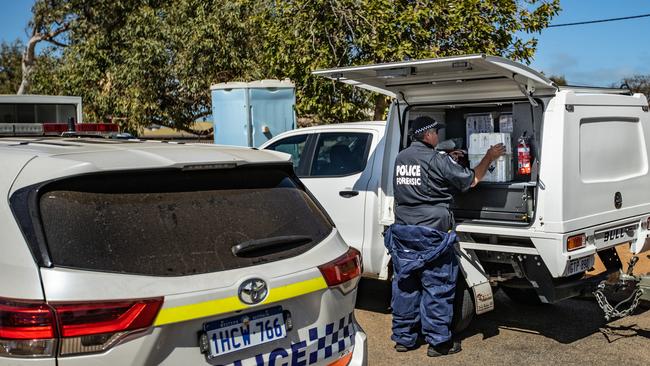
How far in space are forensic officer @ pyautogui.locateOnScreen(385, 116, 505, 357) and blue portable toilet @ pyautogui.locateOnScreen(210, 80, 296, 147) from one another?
5.32 metres

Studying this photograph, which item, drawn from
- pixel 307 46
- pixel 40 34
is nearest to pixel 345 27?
pixel 307 46

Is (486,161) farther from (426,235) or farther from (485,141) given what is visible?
(426,235)

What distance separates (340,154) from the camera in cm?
684

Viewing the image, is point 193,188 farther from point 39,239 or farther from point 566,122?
point 566,122

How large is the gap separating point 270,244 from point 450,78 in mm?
3150

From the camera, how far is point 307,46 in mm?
10547

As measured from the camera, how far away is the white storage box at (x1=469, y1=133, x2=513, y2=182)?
5.61 metres

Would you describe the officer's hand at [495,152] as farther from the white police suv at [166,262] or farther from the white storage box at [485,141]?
the white police suv at [166,262]

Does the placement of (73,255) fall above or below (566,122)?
below

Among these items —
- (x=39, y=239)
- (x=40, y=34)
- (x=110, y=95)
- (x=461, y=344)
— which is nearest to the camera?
(x=39, y=239)

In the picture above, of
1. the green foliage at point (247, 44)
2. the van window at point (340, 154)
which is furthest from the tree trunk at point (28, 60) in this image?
the van window at point (340, 154)

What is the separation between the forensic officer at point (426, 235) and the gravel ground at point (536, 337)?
218 mm

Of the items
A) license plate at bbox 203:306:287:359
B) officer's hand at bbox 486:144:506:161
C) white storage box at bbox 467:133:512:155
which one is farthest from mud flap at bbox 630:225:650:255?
license plate at bbox 203:306:287:359

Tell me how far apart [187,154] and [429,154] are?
2753 millimetres
